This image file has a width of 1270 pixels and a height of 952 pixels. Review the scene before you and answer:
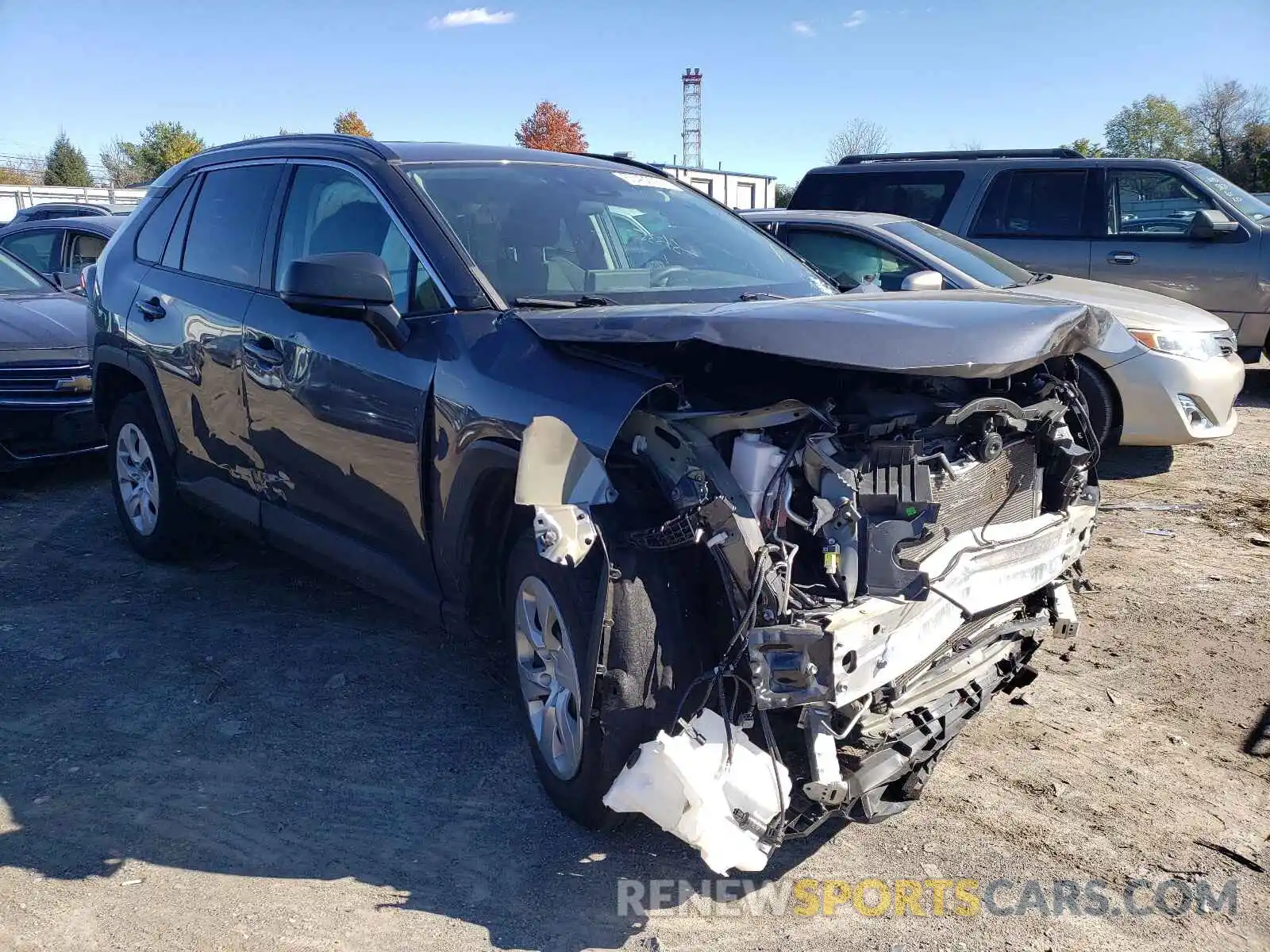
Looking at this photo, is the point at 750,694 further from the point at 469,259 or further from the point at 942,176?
the point at 942,176

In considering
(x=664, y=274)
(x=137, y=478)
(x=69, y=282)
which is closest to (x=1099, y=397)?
(x=664, y=274)

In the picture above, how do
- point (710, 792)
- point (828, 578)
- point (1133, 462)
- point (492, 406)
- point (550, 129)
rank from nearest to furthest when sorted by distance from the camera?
point (710, 792), point (828, 578), point (492, 406), point (1133, 462), point (550, 129)

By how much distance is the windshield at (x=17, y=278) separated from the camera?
27.4 feet

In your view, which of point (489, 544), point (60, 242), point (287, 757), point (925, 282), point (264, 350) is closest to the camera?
point (489, 544)

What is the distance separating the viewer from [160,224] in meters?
5.35

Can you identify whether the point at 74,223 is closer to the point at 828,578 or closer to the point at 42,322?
the point at 42,322

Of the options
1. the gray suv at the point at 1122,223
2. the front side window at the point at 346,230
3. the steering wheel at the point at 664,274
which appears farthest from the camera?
the gray suv at the point at 1122,223

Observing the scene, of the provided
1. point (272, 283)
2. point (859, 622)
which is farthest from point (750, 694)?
point (272, 283)

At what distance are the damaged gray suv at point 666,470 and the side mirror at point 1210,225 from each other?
243 inches

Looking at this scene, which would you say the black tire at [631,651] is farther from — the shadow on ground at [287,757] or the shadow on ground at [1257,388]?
the shadow on ground at [1257,388]

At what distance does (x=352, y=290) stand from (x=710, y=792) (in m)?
1.91

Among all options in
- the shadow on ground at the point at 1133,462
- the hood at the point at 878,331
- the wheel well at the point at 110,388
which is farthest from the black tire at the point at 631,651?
the shadow on ground at the point at 1133,462

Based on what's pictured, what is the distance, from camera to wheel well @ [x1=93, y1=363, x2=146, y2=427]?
5535mm

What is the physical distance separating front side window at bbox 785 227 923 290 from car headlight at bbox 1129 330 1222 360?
1.45 m
